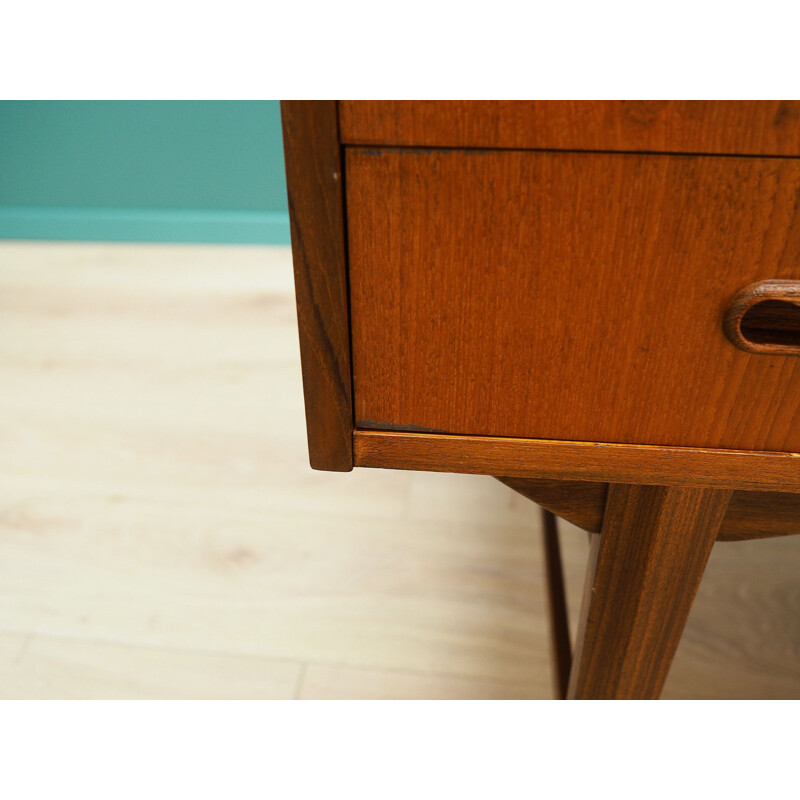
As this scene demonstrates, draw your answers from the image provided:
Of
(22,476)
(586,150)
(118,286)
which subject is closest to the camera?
(586,150)

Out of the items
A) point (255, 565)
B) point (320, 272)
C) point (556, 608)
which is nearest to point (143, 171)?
point (255, 565)

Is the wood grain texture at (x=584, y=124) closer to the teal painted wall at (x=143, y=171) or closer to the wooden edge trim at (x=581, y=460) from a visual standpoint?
the wooden edge trim at (x=581, y=460)

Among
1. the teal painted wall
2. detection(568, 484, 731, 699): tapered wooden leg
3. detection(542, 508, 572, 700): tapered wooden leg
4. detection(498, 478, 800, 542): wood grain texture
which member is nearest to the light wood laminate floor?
detection(542, 508, 572, 700): tapered wooden leg

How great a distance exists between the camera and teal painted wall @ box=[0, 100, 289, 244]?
4.93 feet

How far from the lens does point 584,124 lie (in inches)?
10.4

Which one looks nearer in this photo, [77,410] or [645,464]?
[645,464]

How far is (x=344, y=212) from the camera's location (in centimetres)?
30

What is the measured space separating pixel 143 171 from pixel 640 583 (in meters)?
1.44

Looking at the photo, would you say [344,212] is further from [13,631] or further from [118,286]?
[118,286]

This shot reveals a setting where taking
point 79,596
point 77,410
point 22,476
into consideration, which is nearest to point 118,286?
point 77,410

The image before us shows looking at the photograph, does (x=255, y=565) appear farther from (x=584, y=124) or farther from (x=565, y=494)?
(x=584, y=124)

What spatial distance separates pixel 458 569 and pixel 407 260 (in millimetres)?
608

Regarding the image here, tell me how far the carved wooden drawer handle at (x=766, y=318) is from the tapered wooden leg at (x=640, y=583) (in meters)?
0.09

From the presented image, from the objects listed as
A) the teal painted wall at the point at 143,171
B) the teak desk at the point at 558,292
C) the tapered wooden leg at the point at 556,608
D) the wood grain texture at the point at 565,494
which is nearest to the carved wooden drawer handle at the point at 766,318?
the teak desk at the point at 558,292
